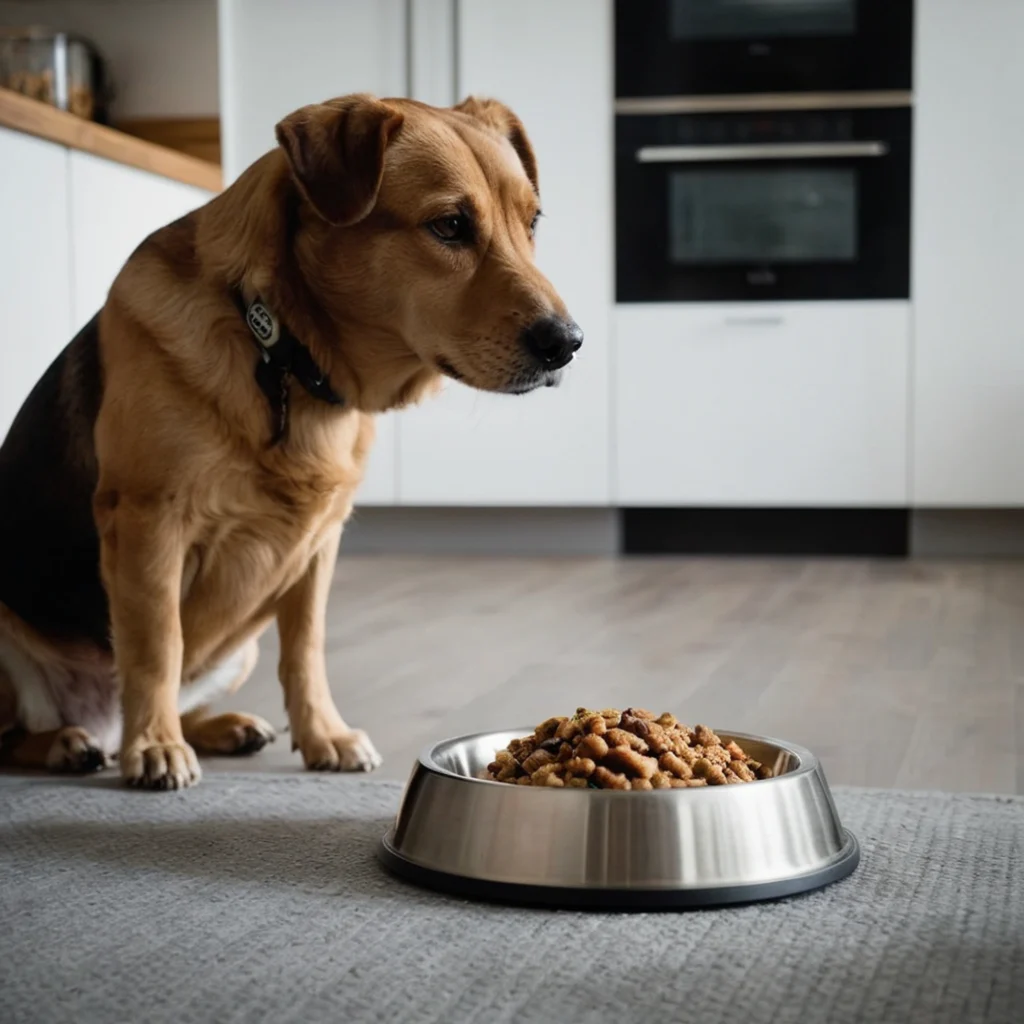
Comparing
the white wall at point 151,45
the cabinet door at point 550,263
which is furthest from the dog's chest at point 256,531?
the white wall at point 151,45

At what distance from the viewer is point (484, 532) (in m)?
5.02

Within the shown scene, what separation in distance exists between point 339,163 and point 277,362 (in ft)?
0.87

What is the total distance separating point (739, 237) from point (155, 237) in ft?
9.58

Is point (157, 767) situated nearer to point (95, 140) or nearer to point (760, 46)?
point (95, 140)

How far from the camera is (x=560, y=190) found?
4.79 meters

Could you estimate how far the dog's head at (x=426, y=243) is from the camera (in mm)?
1884

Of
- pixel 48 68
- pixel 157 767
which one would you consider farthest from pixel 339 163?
pixel 48 68

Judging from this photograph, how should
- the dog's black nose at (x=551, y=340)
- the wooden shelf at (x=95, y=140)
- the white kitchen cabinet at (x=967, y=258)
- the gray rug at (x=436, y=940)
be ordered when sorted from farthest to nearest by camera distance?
1. the white kitchen cabinet at (x=967, y=258)
2. the wooden shelf at (x=95, y=140)
3. the dog's black nose at (x=551, y=340)
4. the gray rug at (x=436, y=940)

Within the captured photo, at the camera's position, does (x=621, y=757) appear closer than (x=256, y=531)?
Yes

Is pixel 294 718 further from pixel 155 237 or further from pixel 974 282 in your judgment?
pixel 974 282

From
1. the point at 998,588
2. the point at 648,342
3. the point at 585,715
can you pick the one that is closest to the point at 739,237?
the point at 648,342

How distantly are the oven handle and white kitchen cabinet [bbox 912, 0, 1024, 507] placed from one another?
17cm

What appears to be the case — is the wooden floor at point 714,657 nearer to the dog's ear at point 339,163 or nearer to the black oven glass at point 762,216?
the dog's ear at point 339,163

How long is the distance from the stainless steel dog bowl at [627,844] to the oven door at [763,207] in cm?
332
